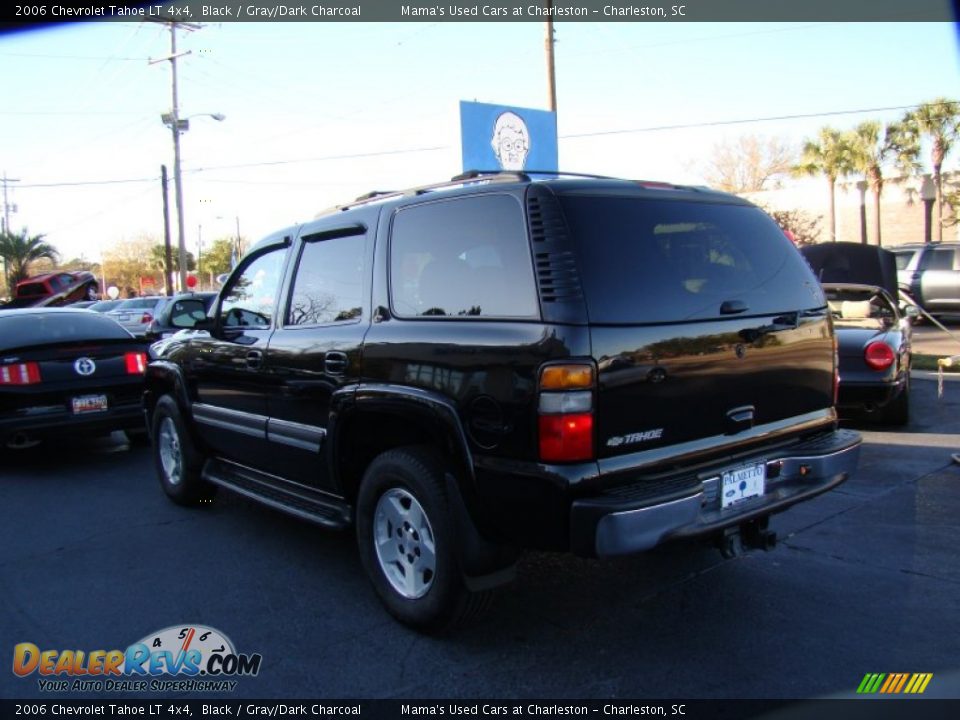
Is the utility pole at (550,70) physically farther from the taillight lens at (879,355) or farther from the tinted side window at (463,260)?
the tinted side window at (463,260)

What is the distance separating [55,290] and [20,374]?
87.3 ft

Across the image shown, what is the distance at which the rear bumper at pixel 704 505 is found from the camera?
2924mm

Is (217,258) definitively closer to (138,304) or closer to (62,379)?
(138,304)

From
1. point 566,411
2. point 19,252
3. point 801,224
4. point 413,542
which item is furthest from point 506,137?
point 19,252

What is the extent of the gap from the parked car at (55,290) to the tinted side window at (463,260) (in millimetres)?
29779

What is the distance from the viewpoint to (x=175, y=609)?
4012mm

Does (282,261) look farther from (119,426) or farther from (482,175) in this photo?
(119,426)

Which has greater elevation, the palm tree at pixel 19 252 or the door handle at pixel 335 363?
the palm tree at pixel 19 252

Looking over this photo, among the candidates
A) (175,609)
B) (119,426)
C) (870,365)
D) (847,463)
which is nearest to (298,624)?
(175,609)

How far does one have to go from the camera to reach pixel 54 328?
793 centimetres

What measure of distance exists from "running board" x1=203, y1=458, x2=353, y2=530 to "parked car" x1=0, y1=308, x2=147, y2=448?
8.33 feet

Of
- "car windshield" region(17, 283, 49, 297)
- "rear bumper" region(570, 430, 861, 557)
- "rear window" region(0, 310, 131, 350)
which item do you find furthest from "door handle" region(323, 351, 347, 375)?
"car windshield" region(17, 283, 49, 297)

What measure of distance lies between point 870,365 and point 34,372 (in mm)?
7553

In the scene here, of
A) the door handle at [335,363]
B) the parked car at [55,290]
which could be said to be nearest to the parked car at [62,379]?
the door handle at [335,363]
